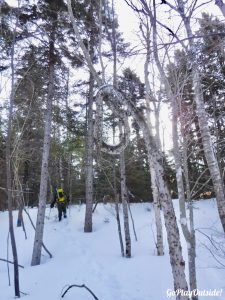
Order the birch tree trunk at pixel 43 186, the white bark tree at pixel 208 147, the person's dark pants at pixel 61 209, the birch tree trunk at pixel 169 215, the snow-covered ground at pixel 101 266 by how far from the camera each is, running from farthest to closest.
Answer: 1. the person's dark pants at pixel 61 209
2. the birch tree trunk at pixel 43 186
3. the snow-covered ground at pixel 101 266
4. the white bark tree at pixel 208 147
5. the birch tree trunk at pixel 169 215

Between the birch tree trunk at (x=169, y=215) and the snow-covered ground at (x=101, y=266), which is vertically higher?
the birch tree trunk at (x=169, y=215)

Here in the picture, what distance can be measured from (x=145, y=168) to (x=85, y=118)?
6.29 m

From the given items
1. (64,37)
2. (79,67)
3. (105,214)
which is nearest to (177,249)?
(64,37)

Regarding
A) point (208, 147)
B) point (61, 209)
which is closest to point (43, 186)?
point (61, 209)

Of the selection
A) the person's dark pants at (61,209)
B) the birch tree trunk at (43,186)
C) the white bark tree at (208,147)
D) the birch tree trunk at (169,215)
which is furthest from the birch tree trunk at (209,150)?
the person's dark pants at (61,209)

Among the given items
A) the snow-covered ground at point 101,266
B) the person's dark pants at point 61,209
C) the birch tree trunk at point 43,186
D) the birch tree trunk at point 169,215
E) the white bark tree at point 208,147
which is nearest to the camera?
the birch tree trunk at point 169,215

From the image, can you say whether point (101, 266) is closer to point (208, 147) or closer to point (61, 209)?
point (208, 147)

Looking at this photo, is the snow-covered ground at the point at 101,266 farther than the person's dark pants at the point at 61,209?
No

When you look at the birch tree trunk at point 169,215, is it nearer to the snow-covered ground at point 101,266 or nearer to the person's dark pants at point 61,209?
the snow-covered ground at point 101,266

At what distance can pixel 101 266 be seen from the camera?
1033 centimetres

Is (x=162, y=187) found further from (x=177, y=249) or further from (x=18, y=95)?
(x=18, y=95)

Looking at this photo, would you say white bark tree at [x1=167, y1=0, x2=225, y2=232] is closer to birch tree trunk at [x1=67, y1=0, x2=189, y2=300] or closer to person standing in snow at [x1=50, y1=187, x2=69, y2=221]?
birch tree trunk at [x1=67, y1=0, x2=189, y2=300]

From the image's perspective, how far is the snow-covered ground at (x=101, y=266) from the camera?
8.30 metres

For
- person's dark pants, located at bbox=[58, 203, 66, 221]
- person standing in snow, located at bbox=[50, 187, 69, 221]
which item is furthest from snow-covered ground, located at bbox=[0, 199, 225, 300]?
person standing in snow, located at bbox=[50, 187, 69, 221]
